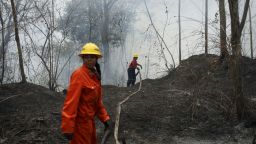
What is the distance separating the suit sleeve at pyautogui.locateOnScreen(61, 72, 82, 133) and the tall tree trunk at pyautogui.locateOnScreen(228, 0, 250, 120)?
14.3 ft

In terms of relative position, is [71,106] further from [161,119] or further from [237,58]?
[161,119]

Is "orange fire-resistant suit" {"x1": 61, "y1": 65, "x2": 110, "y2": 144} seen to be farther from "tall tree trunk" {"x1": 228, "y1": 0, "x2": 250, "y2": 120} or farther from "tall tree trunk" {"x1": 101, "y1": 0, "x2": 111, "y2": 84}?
"tall tree trunk" {"x1": 101, "y1": 0, "x2": 111, "y2": 84}

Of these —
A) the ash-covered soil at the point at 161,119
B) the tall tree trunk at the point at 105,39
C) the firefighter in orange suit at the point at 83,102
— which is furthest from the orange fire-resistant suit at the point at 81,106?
the tall tree trunk at the point at 105,39

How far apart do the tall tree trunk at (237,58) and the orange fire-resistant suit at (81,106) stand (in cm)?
404

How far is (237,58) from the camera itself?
763 cm

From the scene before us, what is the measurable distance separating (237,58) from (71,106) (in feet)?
15.0

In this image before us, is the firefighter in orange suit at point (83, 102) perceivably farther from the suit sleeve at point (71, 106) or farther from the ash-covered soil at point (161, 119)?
the ash-covered soil at point (161, 119)

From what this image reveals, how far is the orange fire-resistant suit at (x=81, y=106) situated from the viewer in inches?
156

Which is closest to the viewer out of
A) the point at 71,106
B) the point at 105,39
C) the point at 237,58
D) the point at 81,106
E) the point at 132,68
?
the point at 71,106

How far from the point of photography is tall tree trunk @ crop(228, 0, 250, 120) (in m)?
7.61

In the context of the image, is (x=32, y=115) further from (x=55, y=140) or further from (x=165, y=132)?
(x=165, y=132)

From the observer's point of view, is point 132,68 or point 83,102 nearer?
point 83,102

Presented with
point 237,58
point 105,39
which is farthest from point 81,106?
point 105,39

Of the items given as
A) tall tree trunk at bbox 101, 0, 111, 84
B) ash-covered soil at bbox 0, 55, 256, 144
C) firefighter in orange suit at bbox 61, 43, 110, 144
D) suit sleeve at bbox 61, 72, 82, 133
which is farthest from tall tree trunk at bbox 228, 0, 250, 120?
tall tree trunk at bbox 101, 0, 111, 84
